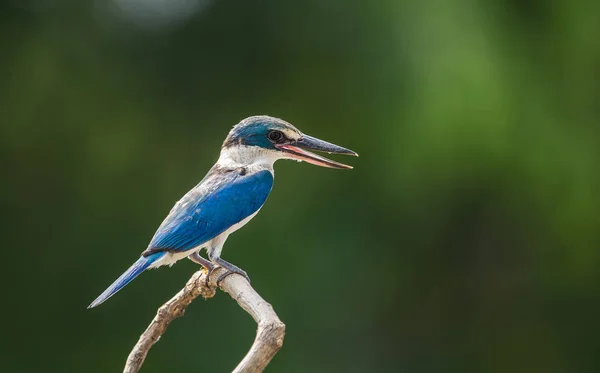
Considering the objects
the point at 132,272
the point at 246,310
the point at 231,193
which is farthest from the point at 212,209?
the point at 246,310

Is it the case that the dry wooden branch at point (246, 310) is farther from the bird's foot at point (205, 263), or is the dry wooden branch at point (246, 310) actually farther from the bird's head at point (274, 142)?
the bird's head at point (274, 142)

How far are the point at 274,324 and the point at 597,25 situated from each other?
3688mm

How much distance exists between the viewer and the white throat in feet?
8.63

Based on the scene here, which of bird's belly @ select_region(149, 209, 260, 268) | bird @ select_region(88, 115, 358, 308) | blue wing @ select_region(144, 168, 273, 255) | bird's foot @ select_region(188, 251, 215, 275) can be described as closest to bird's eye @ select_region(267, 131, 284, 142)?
bird @ select_region(88, 115, 358, 308)

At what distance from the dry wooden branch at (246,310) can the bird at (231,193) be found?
5 cm

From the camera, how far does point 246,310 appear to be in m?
2.11

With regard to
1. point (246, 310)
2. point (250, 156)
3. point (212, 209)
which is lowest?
point (246, 310)

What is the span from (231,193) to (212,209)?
0.07 metres

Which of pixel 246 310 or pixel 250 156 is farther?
pixel 250 156

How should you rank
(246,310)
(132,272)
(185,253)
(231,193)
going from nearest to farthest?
1. (246,310)
2. (132,272)
3. (185,253)
4. (231,193)

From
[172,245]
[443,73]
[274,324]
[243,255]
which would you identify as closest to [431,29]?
[443,73]

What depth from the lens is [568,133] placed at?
4.99 m

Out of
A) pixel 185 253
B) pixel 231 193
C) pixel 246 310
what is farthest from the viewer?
pixel 231 193

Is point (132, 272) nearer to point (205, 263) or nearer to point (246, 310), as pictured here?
point (205, 263)
